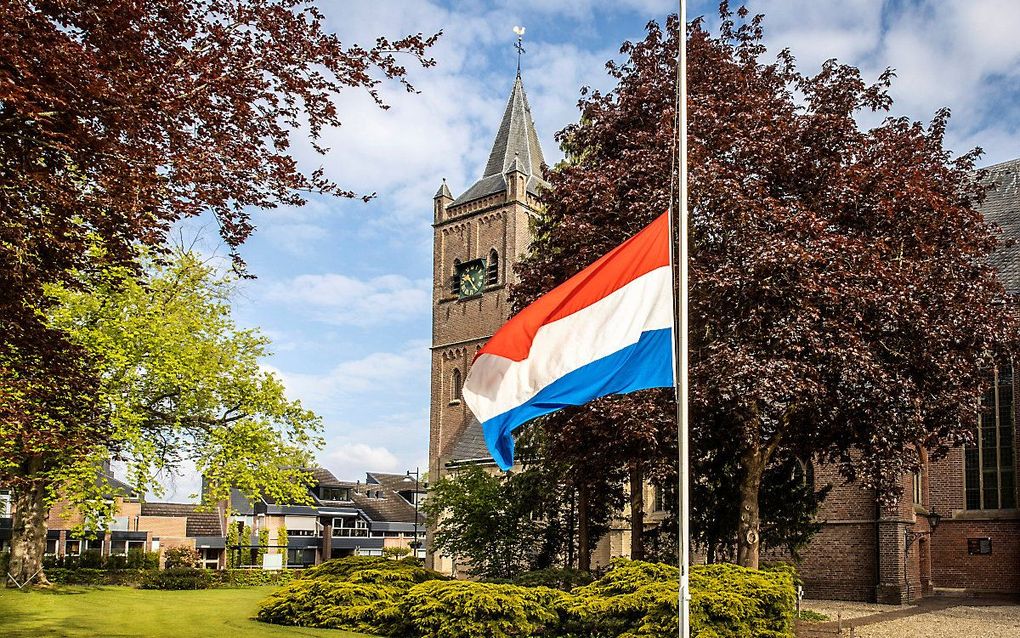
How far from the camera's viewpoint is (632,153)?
1950 cm

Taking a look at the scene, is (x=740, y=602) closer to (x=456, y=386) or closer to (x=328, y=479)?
(x=456, y=386)

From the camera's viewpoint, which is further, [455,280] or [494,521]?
[455,280]

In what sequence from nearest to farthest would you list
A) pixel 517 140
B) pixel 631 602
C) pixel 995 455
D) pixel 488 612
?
pixel 631 602 → pixel 488 612 → pixel 995 455 → pixel 517 140

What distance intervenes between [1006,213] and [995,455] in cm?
1006

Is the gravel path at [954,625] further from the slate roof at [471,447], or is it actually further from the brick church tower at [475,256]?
the brick church tower at [475,256]

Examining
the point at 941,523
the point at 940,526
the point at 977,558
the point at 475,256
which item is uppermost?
the point at 475,256

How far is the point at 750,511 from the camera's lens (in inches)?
770

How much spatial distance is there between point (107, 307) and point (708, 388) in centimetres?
2224

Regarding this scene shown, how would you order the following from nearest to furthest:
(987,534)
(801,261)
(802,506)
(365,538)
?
(801,261) < (802,506) < (987,534) < (365,538)

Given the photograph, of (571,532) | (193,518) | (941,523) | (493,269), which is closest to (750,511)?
(571,532)

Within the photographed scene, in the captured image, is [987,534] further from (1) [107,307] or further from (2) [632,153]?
(1) [107,307]

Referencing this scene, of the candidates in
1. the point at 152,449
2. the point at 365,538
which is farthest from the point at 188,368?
the point at 365,538

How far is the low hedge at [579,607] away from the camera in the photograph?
15.2m

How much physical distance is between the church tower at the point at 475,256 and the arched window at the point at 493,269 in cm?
7
